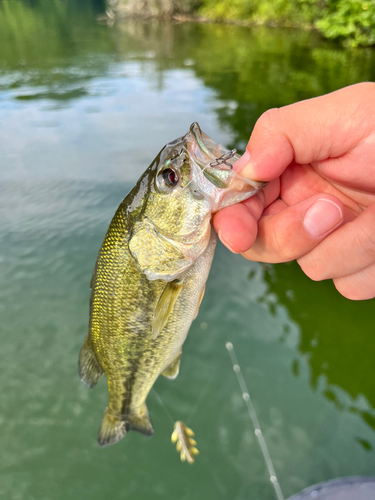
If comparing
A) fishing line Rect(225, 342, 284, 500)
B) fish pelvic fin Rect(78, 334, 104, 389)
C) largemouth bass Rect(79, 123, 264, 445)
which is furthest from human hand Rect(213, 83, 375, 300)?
fishing line Rect(225, 342, 284, 500)

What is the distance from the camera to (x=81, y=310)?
452cm

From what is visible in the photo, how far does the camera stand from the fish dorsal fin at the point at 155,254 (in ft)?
6.07

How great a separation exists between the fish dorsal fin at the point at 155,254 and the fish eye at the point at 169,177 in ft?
0.85

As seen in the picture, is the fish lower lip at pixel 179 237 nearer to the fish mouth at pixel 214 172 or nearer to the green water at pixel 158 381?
the fish mouth at pixel 214 172

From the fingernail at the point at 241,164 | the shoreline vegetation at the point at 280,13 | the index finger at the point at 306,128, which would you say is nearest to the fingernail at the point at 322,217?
the index finger at the point at 306,128

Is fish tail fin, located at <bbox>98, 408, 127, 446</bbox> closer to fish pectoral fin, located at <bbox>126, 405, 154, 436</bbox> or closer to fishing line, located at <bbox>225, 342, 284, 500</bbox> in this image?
fish pectoral fin, located at <bbox>126, 405, 154, 436</bbox>

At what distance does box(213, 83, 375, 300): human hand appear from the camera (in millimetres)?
1634

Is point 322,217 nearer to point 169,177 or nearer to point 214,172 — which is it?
point 214,172

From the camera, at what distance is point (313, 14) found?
28375 mm

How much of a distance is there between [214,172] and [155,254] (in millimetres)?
593

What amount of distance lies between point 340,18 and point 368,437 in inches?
1042

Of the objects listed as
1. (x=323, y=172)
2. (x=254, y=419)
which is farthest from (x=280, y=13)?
(x=254, y=419)

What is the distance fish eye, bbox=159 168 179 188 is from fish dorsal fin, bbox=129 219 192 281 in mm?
260

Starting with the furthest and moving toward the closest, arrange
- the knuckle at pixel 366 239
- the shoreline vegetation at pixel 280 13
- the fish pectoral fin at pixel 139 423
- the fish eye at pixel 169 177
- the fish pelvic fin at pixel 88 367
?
1. the shoreline vegetation at pixel 280 13
2. the fish pectoral fin at pixel 139 423
3. the fish pelvic fin at pixel 88 367
4. the fish eye at pixel 169 177
5. the knuckle at pixel 366 239
